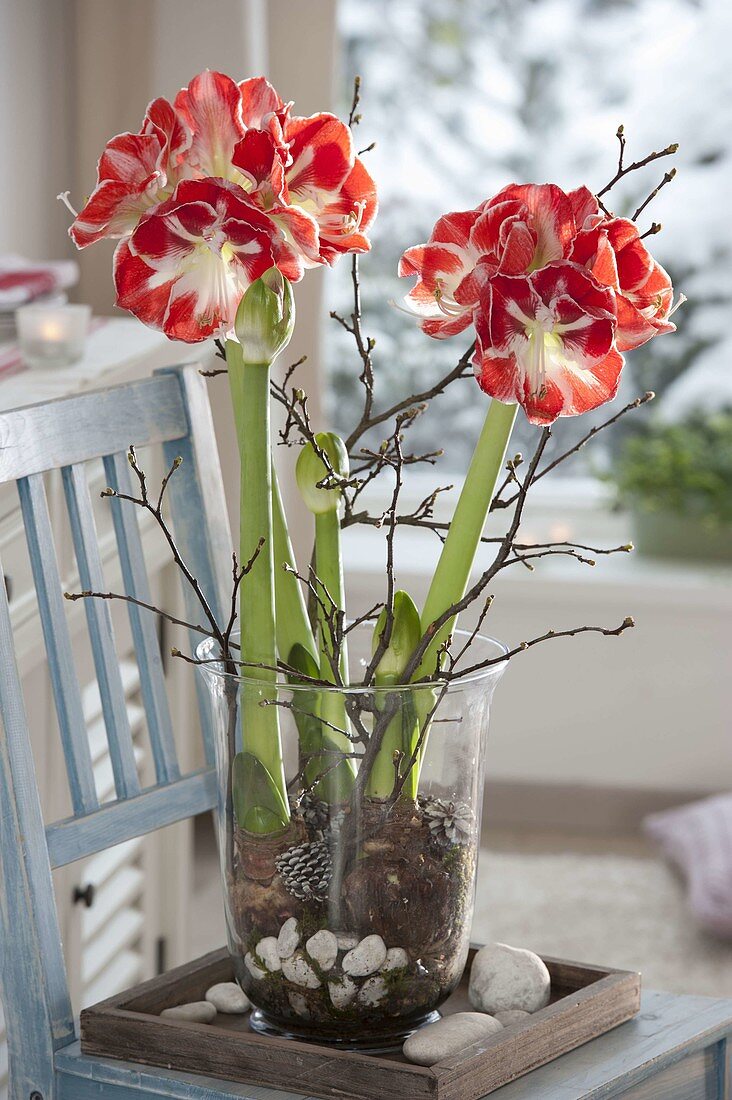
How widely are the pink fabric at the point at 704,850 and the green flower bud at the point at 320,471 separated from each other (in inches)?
71.6

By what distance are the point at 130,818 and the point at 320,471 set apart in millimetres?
353

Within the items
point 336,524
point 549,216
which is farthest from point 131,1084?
point 549,216

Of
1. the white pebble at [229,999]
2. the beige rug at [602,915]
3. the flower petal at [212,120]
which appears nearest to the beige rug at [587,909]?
the beige rug at [602,915]

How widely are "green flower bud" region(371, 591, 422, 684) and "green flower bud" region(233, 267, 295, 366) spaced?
17cm

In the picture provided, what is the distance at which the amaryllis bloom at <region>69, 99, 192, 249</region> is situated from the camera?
0.84 meters

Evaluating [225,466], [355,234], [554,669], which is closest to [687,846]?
[554,669]

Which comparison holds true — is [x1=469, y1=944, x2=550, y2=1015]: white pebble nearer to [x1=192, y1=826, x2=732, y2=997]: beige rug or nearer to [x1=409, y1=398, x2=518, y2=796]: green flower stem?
[x1=409, y1=398, x2=518, y2=796]: green flower stem

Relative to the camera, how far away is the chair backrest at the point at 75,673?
0.97 meters

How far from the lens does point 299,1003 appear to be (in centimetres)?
90

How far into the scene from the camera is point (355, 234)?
0.88 meters

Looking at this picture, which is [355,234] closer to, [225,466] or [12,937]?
[12,937]

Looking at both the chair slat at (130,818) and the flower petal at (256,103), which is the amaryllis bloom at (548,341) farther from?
the chair slat at (130,818)

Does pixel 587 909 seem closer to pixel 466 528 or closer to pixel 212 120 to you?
pixel 466 528

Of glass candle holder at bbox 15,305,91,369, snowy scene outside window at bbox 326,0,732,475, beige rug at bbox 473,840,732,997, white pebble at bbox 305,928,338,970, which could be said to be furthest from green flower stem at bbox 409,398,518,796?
snowy scene outside window at bbox 326,0,732,475
